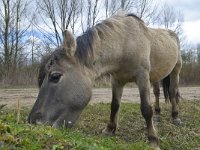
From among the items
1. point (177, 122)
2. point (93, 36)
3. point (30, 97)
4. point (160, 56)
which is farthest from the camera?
point (30, 97)

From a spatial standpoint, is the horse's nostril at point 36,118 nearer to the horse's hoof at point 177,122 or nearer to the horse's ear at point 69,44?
the horse's ear at point 69,44

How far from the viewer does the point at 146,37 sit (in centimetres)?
698

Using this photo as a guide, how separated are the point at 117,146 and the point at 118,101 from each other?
2.49 metres

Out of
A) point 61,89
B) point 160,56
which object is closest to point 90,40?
point 61,89

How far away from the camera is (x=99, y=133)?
703 centimetres

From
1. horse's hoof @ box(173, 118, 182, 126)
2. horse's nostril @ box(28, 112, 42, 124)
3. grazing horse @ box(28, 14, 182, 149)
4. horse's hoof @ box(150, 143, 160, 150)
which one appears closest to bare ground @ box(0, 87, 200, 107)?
horse's hoof @ box(173, 118, 182, 126)

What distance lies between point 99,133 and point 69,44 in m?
2.32

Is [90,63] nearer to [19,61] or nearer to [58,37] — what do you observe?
[19,61]

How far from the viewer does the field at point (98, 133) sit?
3686 mm

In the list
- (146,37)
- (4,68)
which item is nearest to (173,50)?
(146,37)

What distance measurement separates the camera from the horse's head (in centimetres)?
532

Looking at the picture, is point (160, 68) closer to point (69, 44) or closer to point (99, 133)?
point (99, 133)

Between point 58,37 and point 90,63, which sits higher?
point 58,37

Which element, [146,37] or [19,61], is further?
[19,61]
